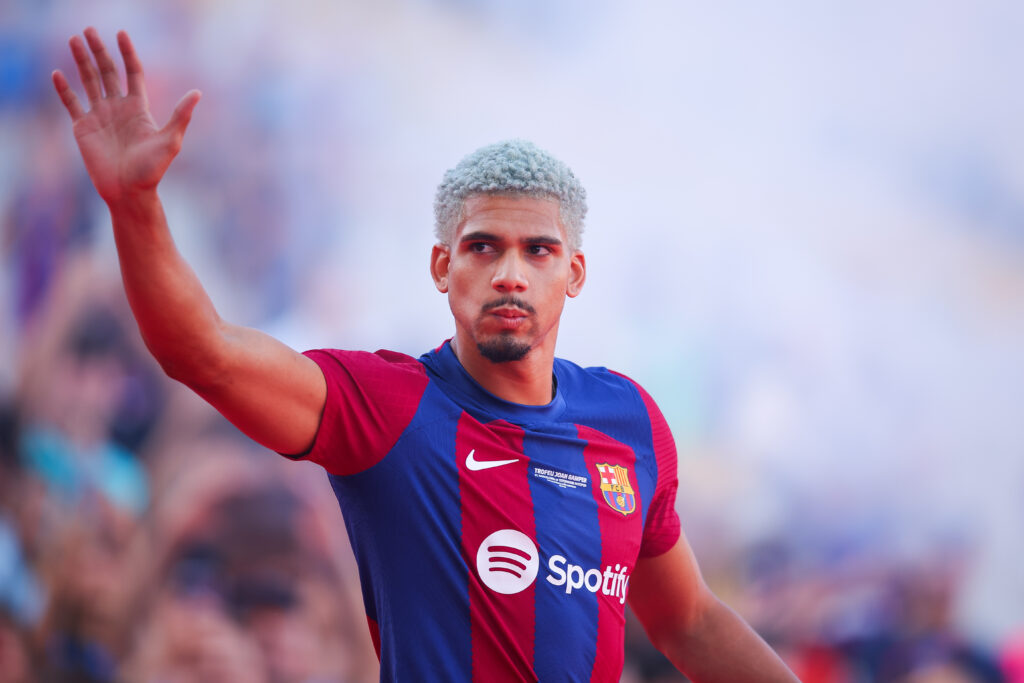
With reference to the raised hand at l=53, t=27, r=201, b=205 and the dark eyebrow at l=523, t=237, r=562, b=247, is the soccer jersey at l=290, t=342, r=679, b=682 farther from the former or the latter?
the raised hand at l=53, t=27, r=201, b=205

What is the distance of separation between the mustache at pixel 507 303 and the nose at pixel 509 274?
15 millimetres

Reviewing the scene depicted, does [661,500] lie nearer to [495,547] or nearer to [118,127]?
[495,547]

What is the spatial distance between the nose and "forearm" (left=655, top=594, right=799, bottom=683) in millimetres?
906

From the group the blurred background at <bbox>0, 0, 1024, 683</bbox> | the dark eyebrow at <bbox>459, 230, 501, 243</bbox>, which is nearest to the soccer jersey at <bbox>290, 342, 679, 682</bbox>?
the dark eyebrow at <bbox>459, 230, 501, 243</bbox>

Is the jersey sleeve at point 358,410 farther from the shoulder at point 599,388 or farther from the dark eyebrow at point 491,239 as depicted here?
the shoulder at point 599,388

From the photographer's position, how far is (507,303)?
179cm

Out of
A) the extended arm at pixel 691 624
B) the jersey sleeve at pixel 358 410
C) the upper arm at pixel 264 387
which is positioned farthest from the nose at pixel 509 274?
the extended arm at pixel 691 624

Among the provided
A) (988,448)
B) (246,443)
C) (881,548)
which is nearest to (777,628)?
(881,548)

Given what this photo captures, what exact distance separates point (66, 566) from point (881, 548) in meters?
3.33

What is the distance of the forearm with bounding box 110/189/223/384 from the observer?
1.25 m

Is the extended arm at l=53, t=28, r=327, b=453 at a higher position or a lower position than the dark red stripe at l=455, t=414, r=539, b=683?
higher

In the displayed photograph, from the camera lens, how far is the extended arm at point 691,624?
208 cm

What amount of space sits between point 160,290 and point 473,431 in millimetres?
674

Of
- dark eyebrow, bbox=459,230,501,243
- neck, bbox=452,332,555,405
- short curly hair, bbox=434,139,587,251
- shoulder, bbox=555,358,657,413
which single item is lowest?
neck, bbox=452,332,555,405
